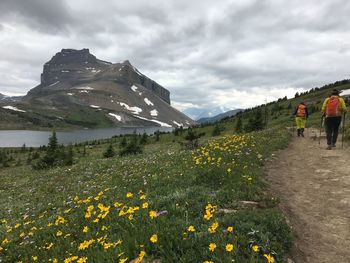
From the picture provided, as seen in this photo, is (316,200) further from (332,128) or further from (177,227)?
(332,128)

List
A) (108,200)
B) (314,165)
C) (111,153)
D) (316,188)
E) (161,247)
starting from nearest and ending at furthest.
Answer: (161,247)
(108,200)
(316,188)
(314,165)
(111,153)

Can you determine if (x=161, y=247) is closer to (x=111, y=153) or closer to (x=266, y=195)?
(x=266, y=195)

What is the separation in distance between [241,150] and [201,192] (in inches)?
248

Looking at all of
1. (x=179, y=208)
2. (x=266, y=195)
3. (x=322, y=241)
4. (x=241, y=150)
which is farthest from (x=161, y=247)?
(x=241, y=150)

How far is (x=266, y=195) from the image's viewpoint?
9305 mm

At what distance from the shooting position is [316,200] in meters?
9.77

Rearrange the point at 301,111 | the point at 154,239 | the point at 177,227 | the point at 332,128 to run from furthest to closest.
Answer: the point at 301,111 → the point at 332,128 → the point at 177,227 → the point at 154,239

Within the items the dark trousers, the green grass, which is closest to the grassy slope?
the green grass

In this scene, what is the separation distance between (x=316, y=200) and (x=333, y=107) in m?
11.5

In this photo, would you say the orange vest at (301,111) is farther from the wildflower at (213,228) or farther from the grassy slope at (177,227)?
the wildflower at (213,228)

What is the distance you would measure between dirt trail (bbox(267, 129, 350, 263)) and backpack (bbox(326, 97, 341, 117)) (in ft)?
8.73

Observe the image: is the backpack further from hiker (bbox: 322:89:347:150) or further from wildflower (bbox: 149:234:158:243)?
wildflower (bbox: 149:234:158:243)

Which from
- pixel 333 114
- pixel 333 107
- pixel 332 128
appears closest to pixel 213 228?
pixel 333 114

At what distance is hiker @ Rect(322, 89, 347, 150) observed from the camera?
19092mm
